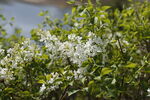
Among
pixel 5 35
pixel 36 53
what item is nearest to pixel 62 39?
pixel 36 53

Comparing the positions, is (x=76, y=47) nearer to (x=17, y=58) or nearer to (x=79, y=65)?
(x=79, y=65)

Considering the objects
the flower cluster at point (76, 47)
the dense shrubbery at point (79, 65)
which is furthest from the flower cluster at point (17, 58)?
the flower cluster at point (76, 47)

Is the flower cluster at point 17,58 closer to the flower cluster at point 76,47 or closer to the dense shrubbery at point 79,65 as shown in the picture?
the dense shrubbery at point 79,65

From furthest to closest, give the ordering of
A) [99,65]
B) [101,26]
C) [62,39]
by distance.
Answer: [62,39] → [101,26] → [99,65]

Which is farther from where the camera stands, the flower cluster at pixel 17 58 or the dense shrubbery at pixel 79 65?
the flower cluster at pixel 17 58

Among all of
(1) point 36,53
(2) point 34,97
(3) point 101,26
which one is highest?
(3) point 101,26

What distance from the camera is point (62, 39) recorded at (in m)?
2.44

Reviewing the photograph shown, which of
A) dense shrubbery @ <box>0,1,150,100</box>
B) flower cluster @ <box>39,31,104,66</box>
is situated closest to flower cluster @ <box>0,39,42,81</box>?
dense shrubbery @ <box>0,1,150,100</box>

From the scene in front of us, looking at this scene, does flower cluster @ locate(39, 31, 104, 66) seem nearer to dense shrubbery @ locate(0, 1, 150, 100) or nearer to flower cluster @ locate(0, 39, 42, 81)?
dense shrubbery @ locate(0, 1, 150, 100)

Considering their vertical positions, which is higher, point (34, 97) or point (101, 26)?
point (101, 26)

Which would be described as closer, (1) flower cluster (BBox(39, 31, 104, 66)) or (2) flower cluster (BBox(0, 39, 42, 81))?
(1) flower cluster (BBox(39, 31, 104, 66))

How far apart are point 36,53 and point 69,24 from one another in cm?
178

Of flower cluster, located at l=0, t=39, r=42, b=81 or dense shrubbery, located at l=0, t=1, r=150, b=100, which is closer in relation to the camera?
dense shrubbery, located at l=0, t=1, r=150, b=100

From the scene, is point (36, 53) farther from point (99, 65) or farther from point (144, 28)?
point (144, 28)
